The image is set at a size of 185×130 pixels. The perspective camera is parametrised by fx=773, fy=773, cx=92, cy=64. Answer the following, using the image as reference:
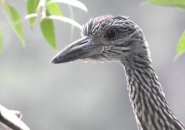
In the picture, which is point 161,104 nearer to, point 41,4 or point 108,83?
point 41,4

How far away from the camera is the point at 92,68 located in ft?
37.6

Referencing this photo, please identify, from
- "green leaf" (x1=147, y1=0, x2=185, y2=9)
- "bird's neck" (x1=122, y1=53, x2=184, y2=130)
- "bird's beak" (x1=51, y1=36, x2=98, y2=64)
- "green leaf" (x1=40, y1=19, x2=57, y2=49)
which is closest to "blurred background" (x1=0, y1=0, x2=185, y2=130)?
"bird's neck" (x1=122, y1=53, x2=184, y2=130)

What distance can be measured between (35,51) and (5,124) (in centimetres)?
853

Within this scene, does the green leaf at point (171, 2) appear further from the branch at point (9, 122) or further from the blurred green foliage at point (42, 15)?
the branch at point (9, 122)

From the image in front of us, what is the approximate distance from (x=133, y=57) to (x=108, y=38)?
12 centimetres

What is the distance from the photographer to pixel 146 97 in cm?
265

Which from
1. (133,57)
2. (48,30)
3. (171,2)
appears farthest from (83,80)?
(171,2)

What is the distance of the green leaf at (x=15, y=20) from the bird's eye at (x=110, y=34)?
650mm

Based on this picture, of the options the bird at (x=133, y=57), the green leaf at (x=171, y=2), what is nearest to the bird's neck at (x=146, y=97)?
the bird at (x=133, y=57)

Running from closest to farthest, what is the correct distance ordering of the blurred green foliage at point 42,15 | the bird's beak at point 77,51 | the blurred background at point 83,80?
the blurred green foliage at point 42,15, the bird's beak at point 77,51, the blurred background at point 83,80

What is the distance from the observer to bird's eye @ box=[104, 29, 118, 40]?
8.50 feet

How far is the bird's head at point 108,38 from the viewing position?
2.56 meters

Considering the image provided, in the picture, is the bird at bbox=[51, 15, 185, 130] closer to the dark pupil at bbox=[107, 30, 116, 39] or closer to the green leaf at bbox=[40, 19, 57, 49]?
the dark pupil at bbox=[107, 30, 116, 39]

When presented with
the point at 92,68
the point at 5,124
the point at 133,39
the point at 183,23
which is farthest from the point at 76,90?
the point at 5,124
